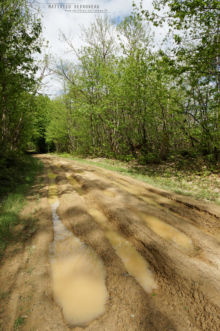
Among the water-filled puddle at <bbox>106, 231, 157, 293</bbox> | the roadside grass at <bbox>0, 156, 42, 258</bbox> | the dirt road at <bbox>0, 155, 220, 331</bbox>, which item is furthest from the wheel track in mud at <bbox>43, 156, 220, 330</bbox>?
the roadside grass at <bbox>0, 156, 42, 258</bbox>

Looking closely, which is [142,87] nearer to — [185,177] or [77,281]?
[185,177]

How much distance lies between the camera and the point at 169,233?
161 inches

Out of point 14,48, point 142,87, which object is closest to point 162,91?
point 142,87

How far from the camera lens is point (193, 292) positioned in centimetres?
249

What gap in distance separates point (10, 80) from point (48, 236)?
9.12 m

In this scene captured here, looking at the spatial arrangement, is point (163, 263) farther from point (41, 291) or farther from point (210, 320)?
point (41, 291)

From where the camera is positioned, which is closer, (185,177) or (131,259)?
(131,259)

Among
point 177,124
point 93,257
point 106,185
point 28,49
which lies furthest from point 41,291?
point 177,124

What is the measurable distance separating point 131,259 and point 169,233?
1307 mm

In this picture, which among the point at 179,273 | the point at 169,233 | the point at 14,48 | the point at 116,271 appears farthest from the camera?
the point at 14,48

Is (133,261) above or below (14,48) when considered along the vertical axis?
below

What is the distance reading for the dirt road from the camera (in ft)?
7.21

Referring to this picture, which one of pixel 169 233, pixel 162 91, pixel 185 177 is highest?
pixel 162 91

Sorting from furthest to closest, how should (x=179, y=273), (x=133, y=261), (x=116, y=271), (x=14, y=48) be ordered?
(x=14, y=48), (x=133, y=261), (x=116, y=271), (x=179, y=273)
